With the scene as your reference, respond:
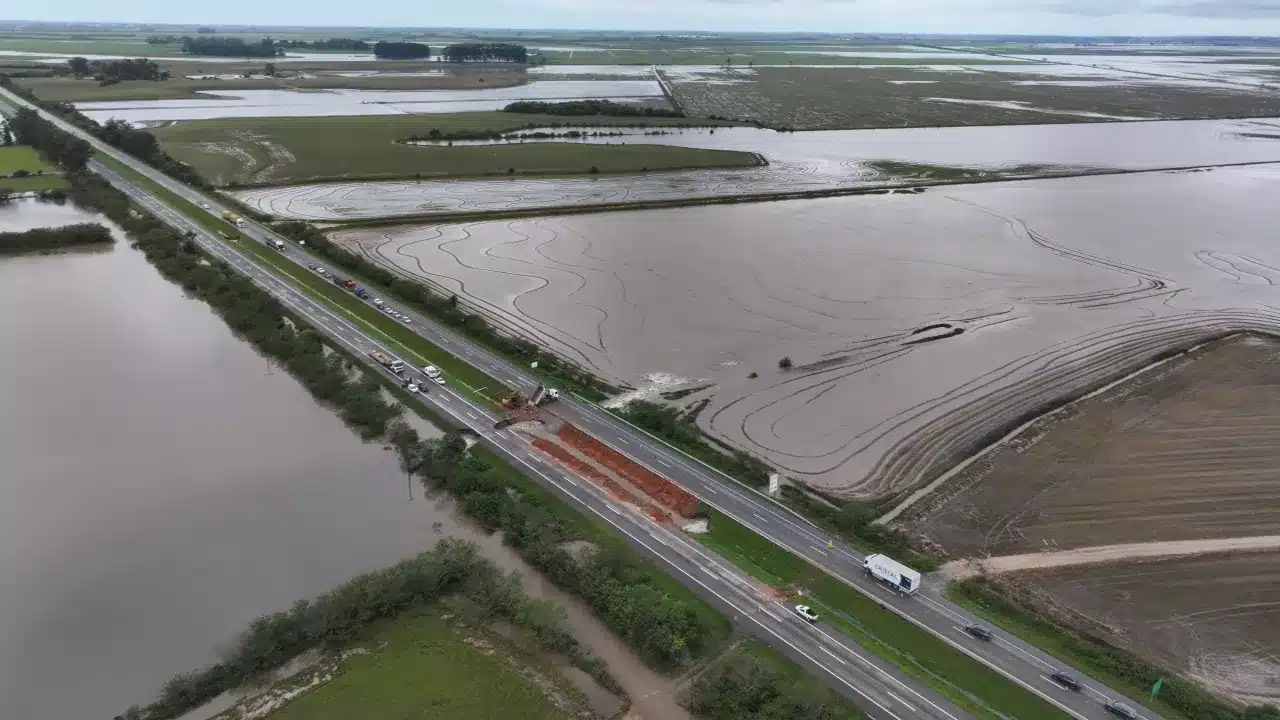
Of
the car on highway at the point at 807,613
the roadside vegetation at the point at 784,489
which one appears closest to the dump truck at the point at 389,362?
the roadside vegetation at the point at 784,489

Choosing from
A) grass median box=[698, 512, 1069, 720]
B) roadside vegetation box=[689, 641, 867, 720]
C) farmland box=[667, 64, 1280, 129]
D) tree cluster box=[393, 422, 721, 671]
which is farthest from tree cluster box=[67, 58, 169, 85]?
roadside vegetation box=[689, 641, 867, 720]

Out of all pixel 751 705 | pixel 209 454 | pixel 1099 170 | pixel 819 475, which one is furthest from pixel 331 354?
pixel 1099 170

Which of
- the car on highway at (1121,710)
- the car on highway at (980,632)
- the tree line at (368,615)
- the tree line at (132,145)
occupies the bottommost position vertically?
the tree line at (368,615)

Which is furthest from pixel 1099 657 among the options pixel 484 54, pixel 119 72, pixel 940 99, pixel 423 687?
pixel 484 54

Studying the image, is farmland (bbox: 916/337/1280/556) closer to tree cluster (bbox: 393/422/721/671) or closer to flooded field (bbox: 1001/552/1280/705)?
flooded field (bbox: 1001/552/1280/705)

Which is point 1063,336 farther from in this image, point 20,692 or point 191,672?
point 20,692

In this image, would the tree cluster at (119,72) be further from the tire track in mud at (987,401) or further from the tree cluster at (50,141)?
the tire track in mud at (987,401)
